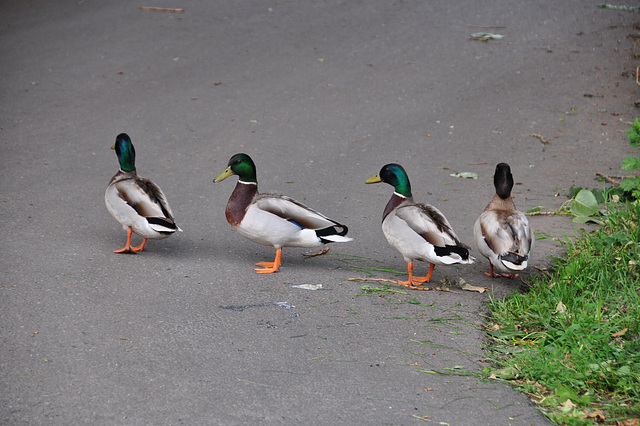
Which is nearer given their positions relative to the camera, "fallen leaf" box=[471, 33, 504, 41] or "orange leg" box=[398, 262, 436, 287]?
"orange leg" box=[398, 262, 436, 287]

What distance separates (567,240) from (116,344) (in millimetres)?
3592

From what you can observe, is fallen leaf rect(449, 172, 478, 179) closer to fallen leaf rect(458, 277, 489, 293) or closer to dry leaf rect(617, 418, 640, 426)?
fallen leaf rect(458, 277, 489, 293)

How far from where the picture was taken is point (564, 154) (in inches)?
302

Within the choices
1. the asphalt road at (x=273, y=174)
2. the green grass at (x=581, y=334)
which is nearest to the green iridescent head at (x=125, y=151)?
the asphalt road at (x=273, y=174)

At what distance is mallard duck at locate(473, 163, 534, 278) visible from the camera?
4.56m

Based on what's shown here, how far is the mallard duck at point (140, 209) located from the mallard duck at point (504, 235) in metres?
2.36

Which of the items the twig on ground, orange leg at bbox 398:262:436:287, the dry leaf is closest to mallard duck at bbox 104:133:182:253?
orange leg at bbox 398:262:436:287

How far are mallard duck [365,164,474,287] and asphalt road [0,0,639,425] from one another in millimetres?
274

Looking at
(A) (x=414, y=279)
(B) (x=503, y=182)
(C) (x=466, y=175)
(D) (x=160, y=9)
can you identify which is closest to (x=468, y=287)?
(A) (x=414, y=279)

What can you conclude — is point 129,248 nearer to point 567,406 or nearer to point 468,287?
point 468,287

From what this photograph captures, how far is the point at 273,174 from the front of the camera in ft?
23.3

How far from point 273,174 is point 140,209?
2.20 m

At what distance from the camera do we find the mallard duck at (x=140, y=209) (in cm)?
507

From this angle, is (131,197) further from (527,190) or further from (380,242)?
(527,190)
